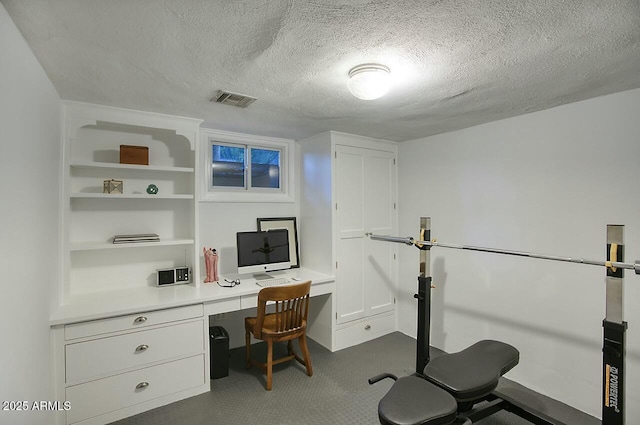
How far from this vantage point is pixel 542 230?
262cm

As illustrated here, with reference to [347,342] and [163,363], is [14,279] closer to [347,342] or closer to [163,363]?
[163,363]

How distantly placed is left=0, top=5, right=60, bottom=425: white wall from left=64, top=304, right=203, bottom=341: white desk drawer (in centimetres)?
18

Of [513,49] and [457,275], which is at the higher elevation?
[513,49]

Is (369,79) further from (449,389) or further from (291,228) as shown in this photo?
(291,228)

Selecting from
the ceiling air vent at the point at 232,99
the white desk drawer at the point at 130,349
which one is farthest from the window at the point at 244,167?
the white desk drawer at the point at 130,349

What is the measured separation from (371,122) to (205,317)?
89.1 inches

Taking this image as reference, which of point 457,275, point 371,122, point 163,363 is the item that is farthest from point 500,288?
point 163,363

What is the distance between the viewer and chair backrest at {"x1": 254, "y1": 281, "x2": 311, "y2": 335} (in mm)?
2590

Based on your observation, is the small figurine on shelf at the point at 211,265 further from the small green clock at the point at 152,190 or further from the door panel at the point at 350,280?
the door panel at the point at 350,280

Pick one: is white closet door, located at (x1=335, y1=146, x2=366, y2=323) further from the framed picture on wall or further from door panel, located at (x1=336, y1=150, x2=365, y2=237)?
the framed picture on wall

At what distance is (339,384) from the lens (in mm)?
2748

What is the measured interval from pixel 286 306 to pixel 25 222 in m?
1.84

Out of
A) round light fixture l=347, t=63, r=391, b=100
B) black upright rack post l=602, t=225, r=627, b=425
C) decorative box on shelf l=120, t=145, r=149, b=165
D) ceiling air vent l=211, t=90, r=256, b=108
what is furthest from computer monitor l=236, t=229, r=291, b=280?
black upright rack post l=602, t=225, r=627, b=425

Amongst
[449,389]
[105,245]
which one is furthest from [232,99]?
[449,389]
